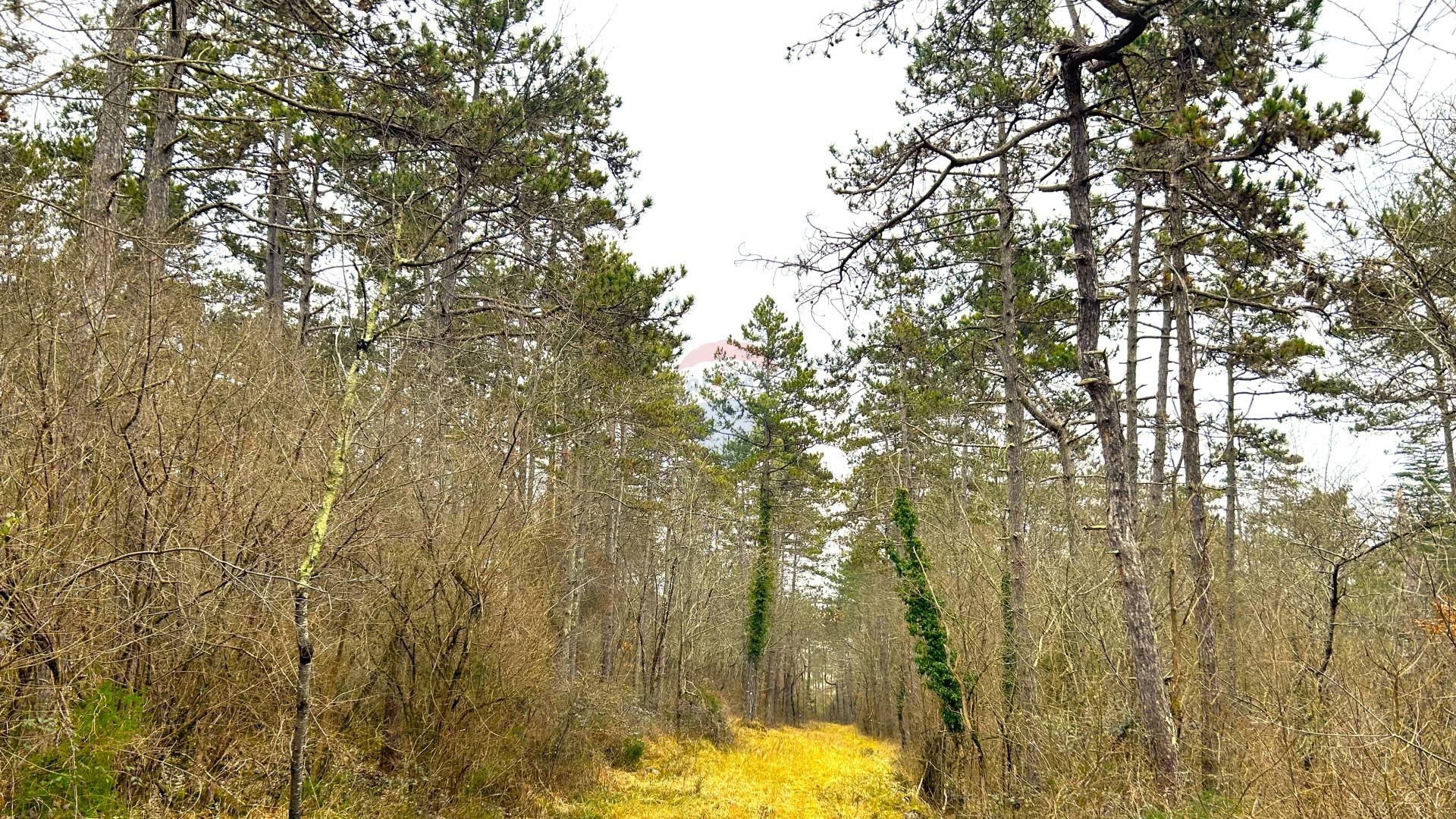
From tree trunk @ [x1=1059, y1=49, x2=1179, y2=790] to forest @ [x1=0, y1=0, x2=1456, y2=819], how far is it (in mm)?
37

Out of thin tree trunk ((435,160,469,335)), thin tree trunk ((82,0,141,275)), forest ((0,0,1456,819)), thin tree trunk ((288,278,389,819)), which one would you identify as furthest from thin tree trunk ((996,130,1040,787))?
thin tree trunk ((435,160,469,335))

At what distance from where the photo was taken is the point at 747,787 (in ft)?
40.3

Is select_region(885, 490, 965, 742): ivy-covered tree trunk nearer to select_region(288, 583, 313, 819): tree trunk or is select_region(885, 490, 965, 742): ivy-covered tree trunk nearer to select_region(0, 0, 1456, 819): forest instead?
select_region(0, 0, 1456, 819): forest

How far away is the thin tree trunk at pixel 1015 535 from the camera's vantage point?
820 cm

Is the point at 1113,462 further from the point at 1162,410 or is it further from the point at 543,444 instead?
the point at 543,444

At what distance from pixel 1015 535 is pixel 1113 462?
4.88m

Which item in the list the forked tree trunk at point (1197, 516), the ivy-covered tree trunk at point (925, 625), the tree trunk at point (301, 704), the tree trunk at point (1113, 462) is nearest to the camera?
the tree trunk at point (301, 704)

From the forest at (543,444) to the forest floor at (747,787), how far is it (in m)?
0.18

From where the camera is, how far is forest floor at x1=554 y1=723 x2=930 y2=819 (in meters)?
9.82

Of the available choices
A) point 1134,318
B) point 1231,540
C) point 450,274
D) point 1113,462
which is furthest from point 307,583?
point 1231,540

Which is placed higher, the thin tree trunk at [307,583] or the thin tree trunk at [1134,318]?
the thin tree trunk at [1134,318]

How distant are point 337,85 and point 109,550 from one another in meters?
4.60

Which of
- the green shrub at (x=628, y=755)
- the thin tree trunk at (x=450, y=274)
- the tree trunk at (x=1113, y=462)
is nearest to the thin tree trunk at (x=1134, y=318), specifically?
the tree trunk at (x=1113, y=462)

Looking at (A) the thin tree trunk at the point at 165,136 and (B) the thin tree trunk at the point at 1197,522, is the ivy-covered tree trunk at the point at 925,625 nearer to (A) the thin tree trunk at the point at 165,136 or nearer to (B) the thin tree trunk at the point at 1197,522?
(B) the thin tree trunk at the point at 1197,522
